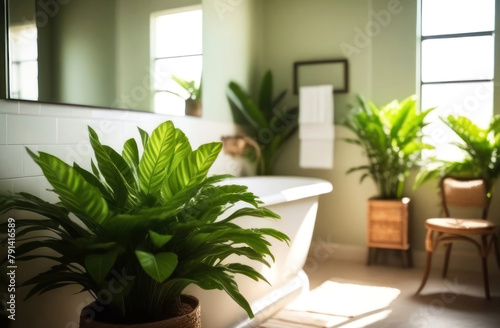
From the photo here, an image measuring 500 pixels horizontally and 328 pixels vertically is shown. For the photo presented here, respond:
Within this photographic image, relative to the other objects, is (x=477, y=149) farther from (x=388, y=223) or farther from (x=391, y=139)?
(x=388, y=223)

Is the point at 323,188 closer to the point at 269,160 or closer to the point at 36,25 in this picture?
the point at 269,160

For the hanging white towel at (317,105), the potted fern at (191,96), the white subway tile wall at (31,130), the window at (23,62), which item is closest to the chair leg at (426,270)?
the hanging white towel at (317,105)

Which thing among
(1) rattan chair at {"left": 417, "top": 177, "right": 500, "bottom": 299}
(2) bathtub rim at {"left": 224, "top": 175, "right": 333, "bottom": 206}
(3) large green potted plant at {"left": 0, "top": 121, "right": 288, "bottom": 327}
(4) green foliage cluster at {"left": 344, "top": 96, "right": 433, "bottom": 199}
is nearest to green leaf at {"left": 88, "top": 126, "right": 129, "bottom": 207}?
(3) large green potted plant at {"left": 0, "top": 121, "right": 288, "bottom": 327}

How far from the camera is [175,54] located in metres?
3.16

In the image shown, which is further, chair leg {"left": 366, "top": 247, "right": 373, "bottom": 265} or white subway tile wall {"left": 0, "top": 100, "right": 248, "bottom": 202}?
chair leg {"left": 366, "top": 247, "right": 373, "bottom": 265}

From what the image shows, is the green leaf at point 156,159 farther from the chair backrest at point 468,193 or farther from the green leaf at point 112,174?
the chair backrest at point 468,193

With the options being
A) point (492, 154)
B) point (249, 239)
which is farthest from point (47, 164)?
point (492, 154)

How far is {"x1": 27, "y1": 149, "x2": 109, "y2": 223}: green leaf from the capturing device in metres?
1.25

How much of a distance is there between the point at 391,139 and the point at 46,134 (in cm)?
270

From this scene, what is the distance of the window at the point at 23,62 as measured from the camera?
1.87 meters

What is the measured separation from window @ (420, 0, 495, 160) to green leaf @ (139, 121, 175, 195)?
2.95m

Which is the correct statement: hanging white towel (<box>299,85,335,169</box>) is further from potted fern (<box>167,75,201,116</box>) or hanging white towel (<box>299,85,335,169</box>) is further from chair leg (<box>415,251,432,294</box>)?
chair leg (<box>415,251,432,294</box>)

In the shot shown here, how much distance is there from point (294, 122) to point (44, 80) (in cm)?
268

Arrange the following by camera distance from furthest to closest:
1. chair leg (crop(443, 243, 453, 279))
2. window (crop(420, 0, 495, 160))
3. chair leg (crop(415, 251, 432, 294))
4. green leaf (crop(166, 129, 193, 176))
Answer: window (crop(420, 0, 495, 160)), chair leg (crop(443, 243, 453, 279)), chair leg (crop(415, 251, 432, 294)), green leaf (crop(166, 129, 193, 176))
